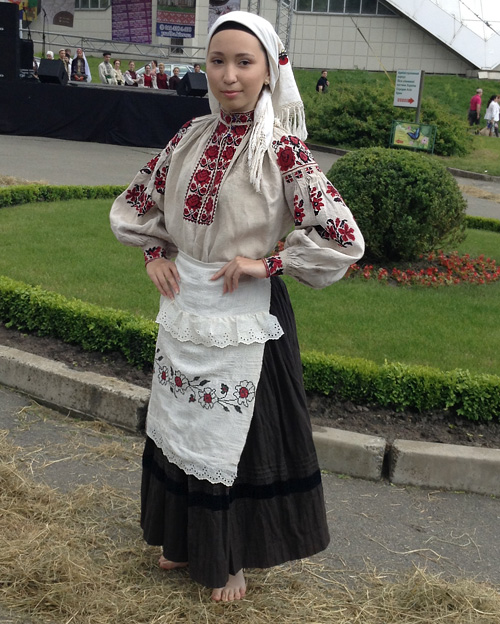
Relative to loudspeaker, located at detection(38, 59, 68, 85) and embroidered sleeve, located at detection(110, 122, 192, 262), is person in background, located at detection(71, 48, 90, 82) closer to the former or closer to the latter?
loudspeaker, located at detection(38, 59, 68, 85)

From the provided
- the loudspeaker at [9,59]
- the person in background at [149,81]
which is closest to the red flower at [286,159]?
the loudspeaker at [9,59]

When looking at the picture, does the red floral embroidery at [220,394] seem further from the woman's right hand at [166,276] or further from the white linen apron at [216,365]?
the woman's right hand at [166,276]

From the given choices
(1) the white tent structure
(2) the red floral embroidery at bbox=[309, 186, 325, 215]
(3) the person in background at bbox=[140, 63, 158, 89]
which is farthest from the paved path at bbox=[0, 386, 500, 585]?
(1) the white tent structure

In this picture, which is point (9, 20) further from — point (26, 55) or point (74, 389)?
point (74, 389)

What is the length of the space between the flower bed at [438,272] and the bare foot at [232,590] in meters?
4.68

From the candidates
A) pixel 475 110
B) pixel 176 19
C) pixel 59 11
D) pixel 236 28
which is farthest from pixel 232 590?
pixel 59 11

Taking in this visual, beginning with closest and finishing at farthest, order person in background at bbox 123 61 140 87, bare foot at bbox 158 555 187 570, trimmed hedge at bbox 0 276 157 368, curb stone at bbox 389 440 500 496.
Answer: bare foot at bbox 158 555 187 570, curb stone at bbox 389 440 500 496, trimmed hedge at bbox 0 276 157 368, person in background at bbox 123 61 140 87

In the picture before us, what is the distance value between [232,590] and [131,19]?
116 feet

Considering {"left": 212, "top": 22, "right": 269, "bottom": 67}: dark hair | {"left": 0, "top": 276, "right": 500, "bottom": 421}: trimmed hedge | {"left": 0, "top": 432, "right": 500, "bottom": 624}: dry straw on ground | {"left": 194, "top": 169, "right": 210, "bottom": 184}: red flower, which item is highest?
{"left": 212, "top": 22, "right": 269, "bottom": 67}: dark hair

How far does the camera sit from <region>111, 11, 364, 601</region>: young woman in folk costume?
2.71 m

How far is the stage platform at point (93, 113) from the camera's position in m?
19.0

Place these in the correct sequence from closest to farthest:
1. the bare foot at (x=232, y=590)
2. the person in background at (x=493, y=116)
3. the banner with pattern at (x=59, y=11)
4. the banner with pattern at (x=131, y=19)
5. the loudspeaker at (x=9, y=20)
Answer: the bare foot at (x=232, y=590), the loudspeaker at (x=9, y=20), the person in background at (x=493, y=116), the banner with pattern at (x=131, y=19), the banner with pattern at (x=59, y=11)

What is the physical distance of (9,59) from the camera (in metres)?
19.0

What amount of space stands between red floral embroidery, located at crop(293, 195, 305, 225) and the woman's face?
0.36 meters
